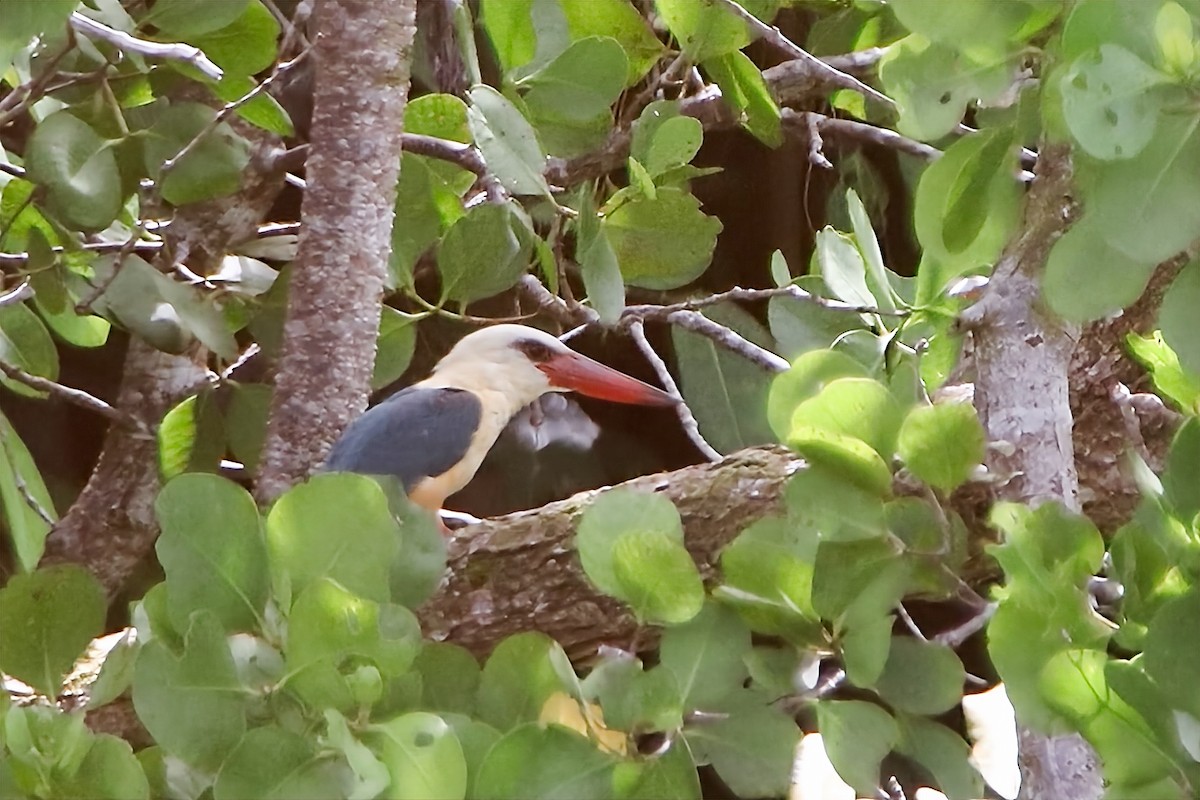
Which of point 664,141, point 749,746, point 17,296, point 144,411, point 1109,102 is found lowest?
point 144,411

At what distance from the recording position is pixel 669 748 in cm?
42

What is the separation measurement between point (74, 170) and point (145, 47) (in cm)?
10

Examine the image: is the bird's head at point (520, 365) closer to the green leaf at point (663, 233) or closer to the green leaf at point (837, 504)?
the green leaf at point (663, 233)

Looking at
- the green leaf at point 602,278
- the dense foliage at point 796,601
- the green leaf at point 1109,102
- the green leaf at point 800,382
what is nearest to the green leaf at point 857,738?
the dense foliage at point 796,601

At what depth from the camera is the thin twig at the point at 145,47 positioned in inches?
31.7

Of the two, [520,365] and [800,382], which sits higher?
[800,382]

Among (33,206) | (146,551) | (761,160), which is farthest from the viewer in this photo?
(761,160)

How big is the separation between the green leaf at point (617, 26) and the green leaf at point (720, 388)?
225mm

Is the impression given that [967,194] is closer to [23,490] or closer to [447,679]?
[447,679]

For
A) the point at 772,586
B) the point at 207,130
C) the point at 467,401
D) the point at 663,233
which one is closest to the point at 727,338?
the point at 663,233

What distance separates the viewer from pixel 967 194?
1.59ft

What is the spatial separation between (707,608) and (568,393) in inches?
38.5

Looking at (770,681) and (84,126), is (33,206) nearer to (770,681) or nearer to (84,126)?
(84,126)

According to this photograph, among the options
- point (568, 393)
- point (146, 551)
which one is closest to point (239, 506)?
point (146, 551)
